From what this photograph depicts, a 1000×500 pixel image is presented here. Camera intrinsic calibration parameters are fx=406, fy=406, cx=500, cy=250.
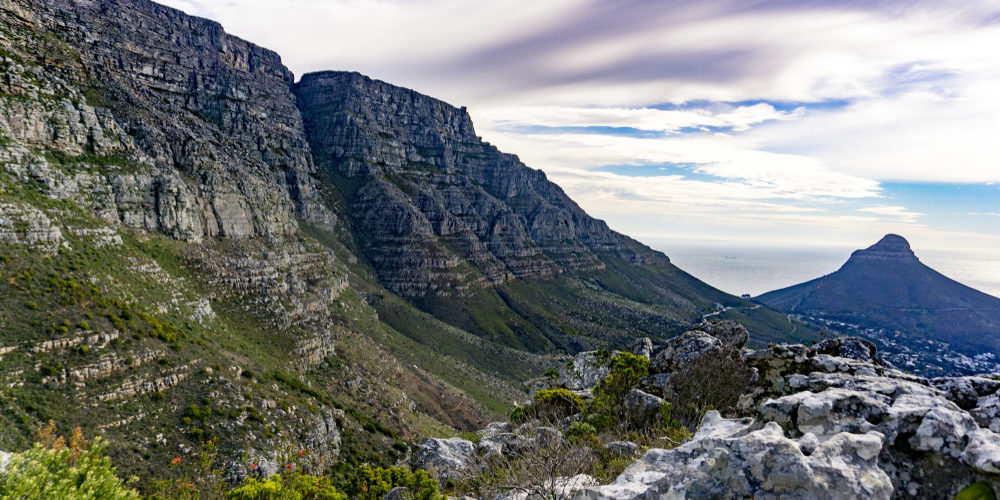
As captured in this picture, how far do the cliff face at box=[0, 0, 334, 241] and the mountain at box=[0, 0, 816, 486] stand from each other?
326 mm

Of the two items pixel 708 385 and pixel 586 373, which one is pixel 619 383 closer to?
pixel 708 385

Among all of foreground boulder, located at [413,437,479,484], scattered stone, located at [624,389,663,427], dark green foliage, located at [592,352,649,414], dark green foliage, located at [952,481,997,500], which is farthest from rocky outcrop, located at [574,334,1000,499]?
foreground boulder, located at [413,437,479,484]

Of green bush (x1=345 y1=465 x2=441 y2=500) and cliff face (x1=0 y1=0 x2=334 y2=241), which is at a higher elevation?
cliff face (x1=0 y1=0 x2=334 y2=241)

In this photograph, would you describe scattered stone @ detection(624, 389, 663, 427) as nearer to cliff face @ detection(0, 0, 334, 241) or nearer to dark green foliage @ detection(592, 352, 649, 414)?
dark green foliage @ detection(592, 352, 649, 414)

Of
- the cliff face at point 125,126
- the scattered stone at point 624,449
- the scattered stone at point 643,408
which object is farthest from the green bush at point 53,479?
the cliff face at point 125,126

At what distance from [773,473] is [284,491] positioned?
17.3 meters

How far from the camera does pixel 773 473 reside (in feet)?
22.6

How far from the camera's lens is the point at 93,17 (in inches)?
4405

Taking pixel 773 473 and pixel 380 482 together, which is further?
pixel 380 482

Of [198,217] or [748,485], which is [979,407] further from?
[198,217]

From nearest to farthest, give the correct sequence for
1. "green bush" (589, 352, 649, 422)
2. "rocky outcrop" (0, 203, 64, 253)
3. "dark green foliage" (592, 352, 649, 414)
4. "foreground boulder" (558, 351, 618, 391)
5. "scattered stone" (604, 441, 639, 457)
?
"scattered stone" (604, 441, 639, 457) < "green bush" (589, 352, 649, 422) < "dark green foliage" (592, 352, 649, 414) < "rocky outcrop" (0, 203, 64, 253) < "foreground boulder" (558, 351, 618, 391)

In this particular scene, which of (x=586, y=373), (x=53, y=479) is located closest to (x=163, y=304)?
(x=53, y=479)

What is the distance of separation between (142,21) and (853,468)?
198m

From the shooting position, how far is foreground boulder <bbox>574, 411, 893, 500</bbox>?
652 centimetres
